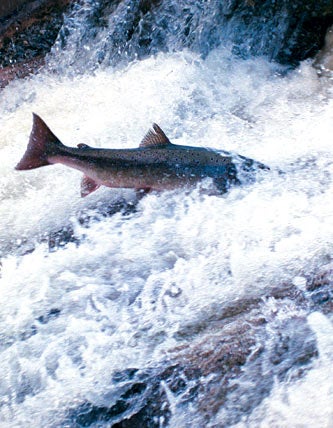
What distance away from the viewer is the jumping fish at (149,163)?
330 centimetres

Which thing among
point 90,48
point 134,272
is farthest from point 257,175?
point 90,48

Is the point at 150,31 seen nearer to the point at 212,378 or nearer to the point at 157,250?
the point at 157,250

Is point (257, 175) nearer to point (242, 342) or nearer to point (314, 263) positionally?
point (314, 263)

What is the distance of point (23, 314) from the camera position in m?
2.71

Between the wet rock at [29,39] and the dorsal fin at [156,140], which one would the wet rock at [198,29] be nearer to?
the wet rock at [29,39]

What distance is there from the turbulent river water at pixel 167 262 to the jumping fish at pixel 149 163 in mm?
101

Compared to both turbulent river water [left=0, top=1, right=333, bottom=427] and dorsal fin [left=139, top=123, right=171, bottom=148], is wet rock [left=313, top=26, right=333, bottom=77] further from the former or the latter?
dorsal fin [left=139, top=123, right=171, bottom=148]

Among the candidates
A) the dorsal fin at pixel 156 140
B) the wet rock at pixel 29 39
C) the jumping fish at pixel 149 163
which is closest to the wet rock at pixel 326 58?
the jumping fish at pixel 149 163

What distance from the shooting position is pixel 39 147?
3391 mm

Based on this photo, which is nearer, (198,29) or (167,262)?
(167,262)

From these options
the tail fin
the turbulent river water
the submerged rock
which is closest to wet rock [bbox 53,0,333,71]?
the submerged rock

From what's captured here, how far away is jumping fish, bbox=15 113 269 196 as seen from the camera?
3301 millimetres

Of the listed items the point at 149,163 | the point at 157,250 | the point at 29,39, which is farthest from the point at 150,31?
the point at 157,250

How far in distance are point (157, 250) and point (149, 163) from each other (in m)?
0.62
